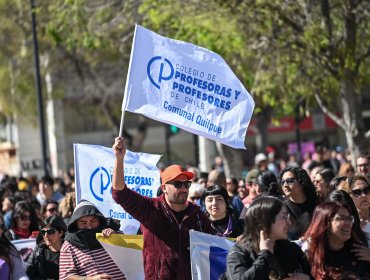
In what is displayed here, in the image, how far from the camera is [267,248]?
556 cm

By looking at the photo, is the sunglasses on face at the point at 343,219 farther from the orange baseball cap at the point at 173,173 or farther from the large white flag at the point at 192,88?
the large white flag at the point at 192,88

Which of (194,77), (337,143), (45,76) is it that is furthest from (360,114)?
(337,143)

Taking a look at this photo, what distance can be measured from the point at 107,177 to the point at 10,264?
2613 millimetres

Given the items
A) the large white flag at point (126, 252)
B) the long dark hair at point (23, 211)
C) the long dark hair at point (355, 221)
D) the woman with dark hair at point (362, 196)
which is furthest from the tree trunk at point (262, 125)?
the long dark hair at point (355, 221)

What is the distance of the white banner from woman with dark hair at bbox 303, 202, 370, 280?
3565mm

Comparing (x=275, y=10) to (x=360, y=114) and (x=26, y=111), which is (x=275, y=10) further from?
(x=26, y=111)

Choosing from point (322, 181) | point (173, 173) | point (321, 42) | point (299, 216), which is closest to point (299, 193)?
point (299, 216)

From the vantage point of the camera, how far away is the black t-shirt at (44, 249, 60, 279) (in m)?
8.54

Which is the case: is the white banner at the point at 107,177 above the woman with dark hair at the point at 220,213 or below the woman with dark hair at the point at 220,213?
above

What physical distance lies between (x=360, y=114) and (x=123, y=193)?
10.4 m

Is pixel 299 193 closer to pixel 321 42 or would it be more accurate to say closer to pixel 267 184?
pixel 267 184

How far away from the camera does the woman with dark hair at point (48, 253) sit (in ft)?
28.1

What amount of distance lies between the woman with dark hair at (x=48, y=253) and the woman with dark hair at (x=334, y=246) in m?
3.06

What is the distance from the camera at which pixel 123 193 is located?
735 cm
